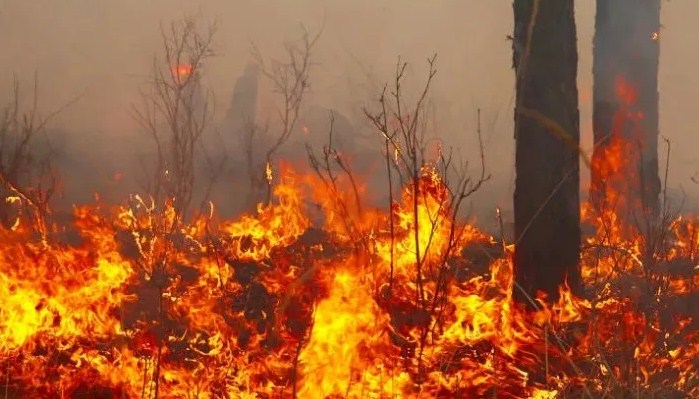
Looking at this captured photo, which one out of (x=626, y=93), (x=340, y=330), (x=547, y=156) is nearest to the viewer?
(x=340, y=330)

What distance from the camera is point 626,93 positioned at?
9555 millimetres

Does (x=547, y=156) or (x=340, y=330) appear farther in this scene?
(x=547, y=156)

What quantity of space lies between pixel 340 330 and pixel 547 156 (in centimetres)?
184

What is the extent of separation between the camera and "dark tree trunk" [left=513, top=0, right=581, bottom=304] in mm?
4680

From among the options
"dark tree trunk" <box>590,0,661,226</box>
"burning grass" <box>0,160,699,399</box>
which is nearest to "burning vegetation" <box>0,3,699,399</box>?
"burning grass" <box>0,160,699,399</box>

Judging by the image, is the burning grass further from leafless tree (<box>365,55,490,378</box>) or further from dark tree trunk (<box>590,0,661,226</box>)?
dark tree trunk (<box>590,0,661,226</box>)

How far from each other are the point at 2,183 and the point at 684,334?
7.93m

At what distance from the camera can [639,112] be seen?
9625 mm

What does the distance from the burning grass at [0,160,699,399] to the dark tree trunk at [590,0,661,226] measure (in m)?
2.88

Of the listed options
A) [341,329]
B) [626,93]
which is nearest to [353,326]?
[341,329]

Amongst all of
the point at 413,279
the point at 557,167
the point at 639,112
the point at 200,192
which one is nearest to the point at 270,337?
the point at 413,279

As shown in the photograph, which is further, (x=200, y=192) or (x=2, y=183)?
(x=200, y=192)

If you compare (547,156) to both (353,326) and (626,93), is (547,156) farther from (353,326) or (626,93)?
(626,93)

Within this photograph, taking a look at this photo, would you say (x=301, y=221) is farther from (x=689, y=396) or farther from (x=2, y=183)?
(x=689, y=396)
